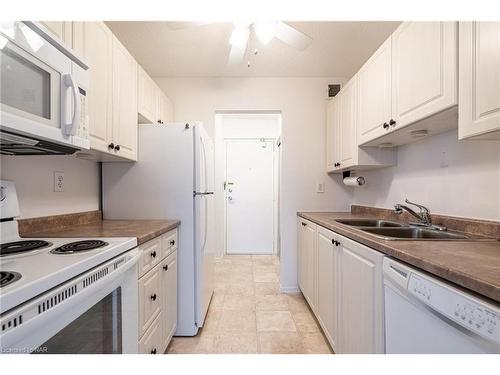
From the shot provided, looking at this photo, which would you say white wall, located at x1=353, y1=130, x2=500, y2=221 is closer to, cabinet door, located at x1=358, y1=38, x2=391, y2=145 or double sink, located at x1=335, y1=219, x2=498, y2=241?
double sink, located at x1=335, y1=219, x2=498, y2=241

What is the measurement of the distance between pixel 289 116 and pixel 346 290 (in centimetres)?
199

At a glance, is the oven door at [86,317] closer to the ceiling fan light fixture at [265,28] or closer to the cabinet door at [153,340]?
the cabinet door at [153,340]

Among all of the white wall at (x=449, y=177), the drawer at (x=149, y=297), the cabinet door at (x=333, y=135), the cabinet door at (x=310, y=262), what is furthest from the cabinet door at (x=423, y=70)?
the drawer at (x=149, y=297)

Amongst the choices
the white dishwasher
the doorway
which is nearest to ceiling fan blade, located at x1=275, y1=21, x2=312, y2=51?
the white dishwasher

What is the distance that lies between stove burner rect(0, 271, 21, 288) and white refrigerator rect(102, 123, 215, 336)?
4.12 ft

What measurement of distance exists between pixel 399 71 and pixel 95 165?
221 centimetres

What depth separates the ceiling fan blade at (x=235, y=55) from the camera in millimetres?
1850

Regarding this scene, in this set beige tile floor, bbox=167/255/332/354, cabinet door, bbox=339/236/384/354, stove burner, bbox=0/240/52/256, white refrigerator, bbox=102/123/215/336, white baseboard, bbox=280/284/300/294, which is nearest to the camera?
stove burner, bbox=0/240/52/256

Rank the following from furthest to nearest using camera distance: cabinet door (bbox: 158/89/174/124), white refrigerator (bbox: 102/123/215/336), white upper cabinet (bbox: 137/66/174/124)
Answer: cabinet door (bbox: 158/89/174/124) → white upper cabinet (bbox: 137/66/174/124) → white refrigerator (bbox: 102/123/215/336)

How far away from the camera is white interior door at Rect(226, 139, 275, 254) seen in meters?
4.39

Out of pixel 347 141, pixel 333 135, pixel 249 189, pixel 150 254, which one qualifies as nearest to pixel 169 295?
pixel 150 254

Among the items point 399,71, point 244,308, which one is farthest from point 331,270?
point 399,71

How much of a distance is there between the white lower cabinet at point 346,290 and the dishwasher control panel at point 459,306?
27 cm
